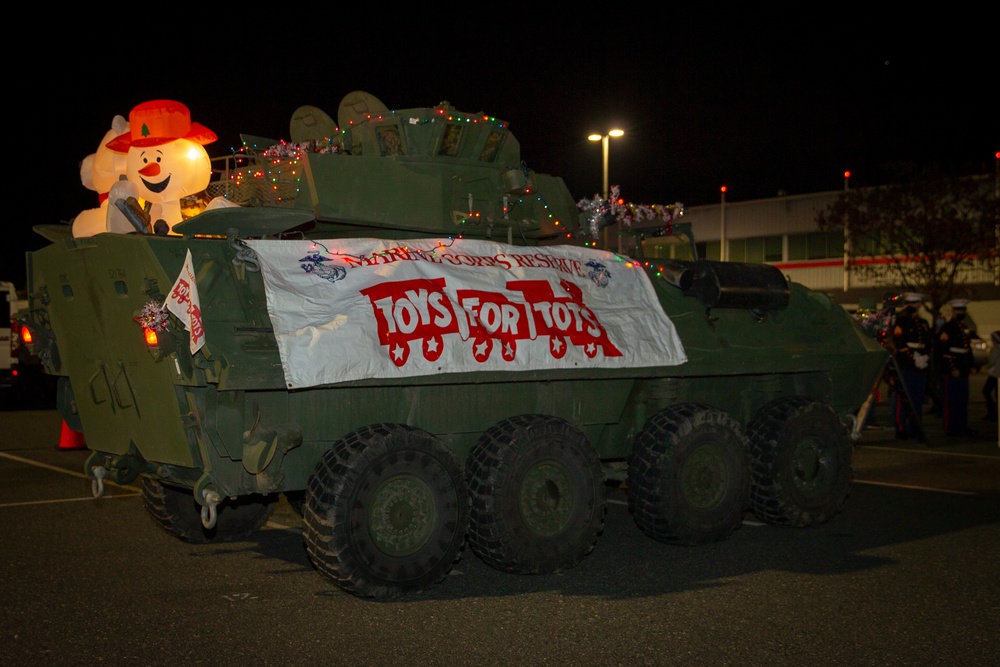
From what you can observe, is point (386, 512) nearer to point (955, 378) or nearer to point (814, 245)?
point (955, 378)

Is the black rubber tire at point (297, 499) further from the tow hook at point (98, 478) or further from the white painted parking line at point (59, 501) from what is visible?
the white painted parking line at point (59, 501)

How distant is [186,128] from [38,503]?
3.81m

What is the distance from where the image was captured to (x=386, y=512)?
6.60 metres

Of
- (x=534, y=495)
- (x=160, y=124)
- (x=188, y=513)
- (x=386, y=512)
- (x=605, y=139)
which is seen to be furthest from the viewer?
(x=605, y=139)

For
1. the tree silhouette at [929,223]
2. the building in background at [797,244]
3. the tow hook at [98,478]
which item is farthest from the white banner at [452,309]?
the building in background at [797,244]

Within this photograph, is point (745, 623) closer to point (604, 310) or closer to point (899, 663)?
point (899, 663)

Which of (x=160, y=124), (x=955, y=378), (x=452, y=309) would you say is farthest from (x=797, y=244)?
(x=452, y=309)

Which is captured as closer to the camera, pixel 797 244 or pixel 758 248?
pixel 797 244

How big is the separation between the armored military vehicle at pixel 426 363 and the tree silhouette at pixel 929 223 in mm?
24298

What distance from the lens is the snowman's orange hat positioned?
941cm

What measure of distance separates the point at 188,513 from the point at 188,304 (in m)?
2.66

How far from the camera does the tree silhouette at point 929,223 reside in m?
32.1

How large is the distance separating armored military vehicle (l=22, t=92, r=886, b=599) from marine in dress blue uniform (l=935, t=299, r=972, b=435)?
23.0ft

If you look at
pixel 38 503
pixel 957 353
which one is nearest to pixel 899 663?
pixel 38 503
